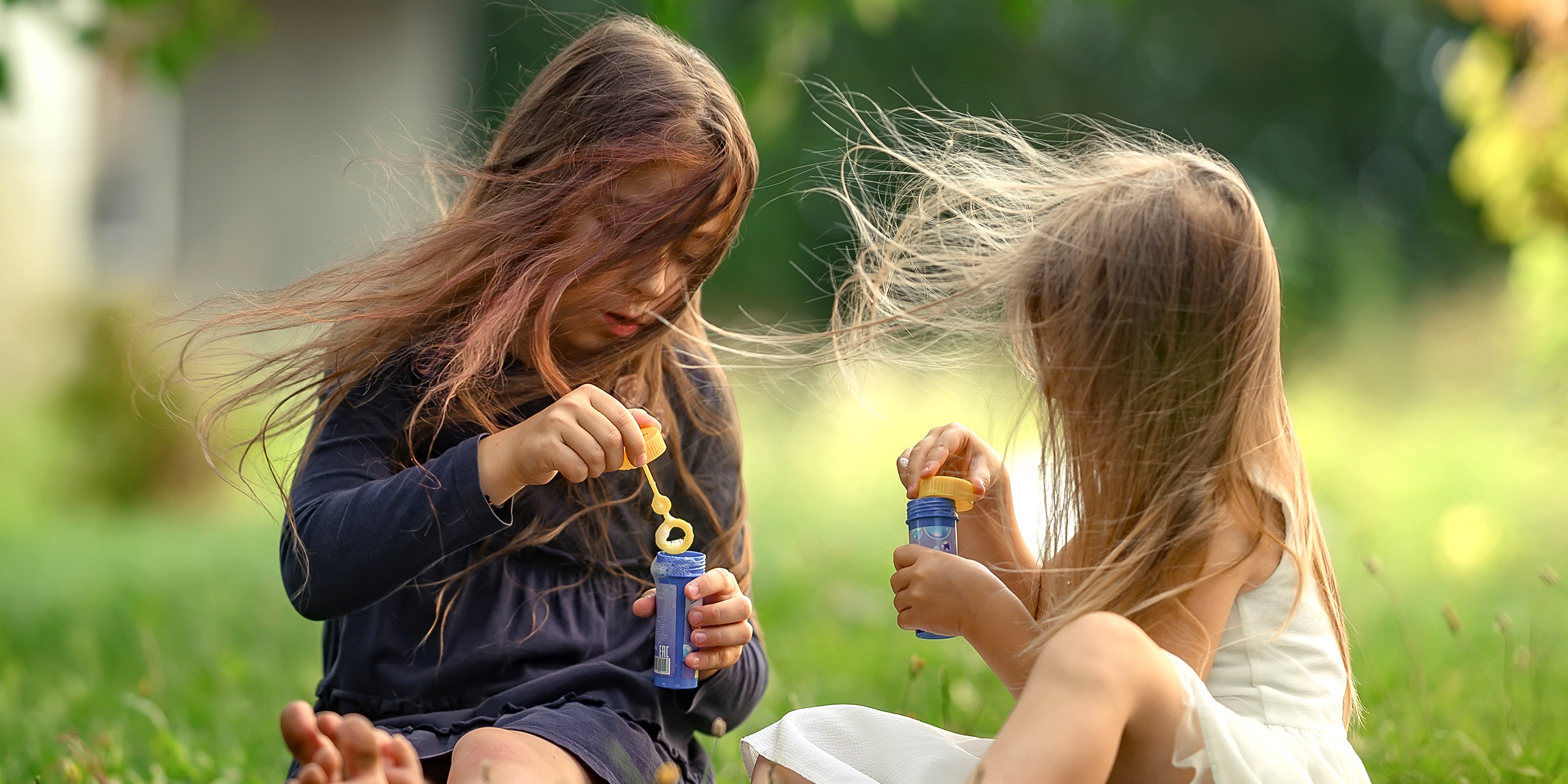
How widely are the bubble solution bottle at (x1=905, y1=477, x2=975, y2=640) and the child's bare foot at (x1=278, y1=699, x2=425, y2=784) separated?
29.0 inches

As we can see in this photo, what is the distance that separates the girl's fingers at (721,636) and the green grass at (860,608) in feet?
1.17

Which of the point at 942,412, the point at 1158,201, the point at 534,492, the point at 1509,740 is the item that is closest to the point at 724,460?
the point at 534,492

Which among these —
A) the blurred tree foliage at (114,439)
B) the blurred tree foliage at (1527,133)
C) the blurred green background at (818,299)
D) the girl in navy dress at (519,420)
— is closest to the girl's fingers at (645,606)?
the girl in navy dress at (519,420)

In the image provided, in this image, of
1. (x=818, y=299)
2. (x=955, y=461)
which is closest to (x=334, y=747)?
(x=955, y=461)

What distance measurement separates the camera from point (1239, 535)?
164 cm

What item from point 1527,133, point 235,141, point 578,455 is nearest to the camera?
point 578,455

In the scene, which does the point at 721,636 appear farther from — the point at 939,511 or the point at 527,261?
the point at 527,261

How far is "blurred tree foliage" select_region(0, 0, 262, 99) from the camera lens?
4.23m

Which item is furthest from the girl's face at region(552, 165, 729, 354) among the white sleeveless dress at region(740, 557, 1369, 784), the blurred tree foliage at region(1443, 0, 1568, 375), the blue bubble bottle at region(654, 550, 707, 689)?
the blurred tree foliage at region(1443, 0, 1568, 375)

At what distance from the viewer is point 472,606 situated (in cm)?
197

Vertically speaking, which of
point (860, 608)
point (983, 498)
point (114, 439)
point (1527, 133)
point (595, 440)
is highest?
point (1527, 133)

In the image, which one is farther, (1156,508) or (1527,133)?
(1527,133)

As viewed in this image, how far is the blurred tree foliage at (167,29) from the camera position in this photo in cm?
423

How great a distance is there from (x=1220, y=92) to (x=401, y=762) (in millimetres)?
16490
